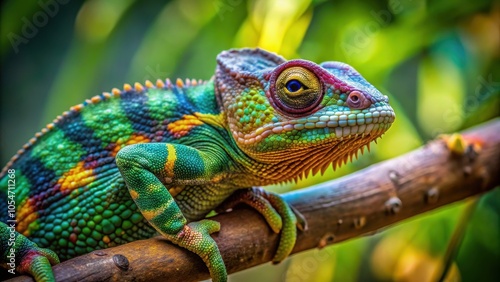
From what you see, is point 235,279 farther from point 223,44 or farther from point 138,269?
point 138,269

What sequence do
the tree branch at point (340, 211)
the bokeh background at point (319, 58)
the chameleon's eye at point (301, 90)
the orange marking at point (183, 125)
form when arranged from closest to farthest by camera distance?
the tree branch at point (340, 211), the chameleon's eye at point (301, 90), the orange marking at point (183, 125), the bokeh background at point (319, 58)

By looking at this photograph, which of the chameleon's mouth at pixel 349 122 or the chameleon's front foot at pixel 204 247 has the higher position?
the chameleon's mouth at pixel 349 122

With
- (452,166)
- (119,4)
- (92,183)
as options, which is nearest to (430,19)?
(452,166)

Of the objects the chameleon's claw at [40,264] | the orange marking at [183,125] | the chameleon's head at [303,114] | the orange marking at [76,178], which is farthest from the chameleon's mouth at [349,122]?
the chameleon's claw at [40,264]

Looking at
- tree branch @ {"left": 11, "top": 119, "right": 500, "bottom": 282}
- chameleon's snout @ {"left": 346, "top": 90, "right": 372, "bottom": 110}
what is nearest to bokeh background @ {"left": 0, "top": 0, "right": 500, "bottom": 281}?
tree branch @ {"left": 11, "top": 119, "right": 500, "bottom": 282}

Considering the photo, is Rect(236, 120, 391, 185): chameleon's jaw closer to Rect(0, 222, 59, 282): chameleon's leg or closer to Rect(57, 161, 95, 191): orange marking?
Rect(57, 161, 95, 191): orange marking

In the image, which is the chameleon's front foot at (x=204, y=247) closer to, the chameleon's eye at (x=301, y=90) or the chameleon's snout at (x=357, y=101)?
the chameleon's eye at (x=301, y=90)
